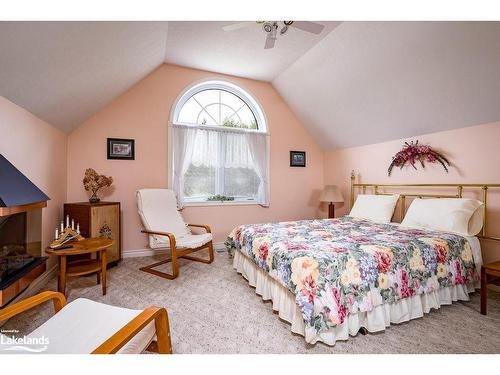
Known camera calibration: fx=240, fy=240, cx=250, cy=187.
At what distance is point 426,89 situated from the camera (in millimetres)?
2779

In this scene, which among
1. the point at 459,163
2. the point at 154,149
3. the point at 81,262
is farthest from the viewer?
the point at 154,149

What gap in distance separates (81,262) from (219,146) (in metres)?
2.47

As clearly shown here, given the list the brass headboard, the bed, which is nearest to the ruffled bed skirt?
the bed

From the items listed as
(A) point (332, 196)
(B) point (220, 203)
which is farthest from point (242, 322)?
(A) point (332, 196)

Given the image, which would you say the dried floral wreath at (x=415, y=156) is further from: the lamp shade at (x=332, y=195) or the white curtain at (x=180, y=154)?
the white curtain at (x=180, y=154)

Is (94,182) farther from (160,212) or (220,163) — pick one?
(220,163)

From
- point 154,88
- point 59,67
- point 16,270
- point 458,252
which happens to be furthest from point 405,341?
point 154,88

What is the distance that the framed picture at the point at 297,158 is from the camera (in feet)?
15.0

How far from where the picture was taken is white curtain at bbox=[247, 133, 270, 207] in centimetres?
422

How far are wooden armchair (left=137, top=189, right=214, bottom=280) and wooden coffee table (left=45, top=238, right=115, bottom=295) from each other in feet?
1.81

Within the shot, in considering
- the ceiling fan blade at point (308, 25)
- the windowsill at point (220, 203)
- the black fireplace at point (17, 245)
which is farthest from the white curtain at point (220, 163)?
the ceiling fan blade at point (308, 25)

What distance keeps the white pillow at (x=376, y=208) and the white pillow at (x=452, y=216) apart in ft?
1.41

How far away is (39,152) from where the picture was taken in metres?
2.52
